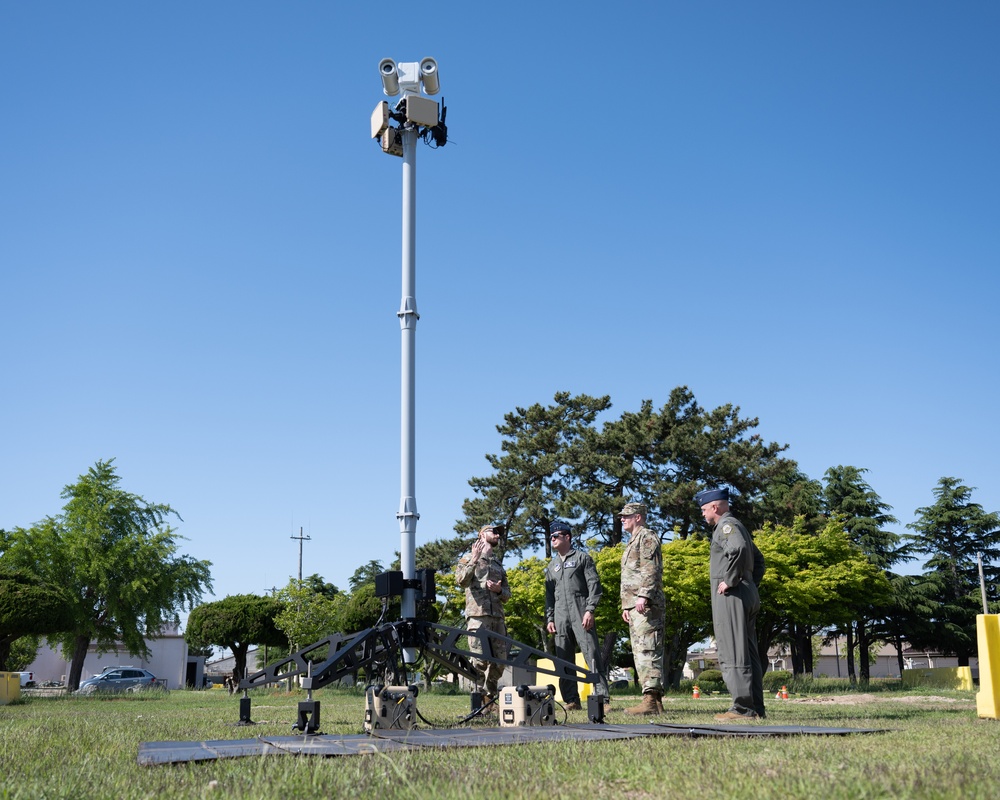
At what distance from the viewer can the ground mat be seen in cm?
416

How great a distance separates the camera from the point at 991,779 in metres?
3.03

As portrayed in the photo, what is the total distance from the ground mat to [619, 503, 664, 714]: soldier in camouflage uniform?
8.48 feet

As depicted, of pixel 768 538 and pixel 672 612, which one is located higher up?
pixel 768 538

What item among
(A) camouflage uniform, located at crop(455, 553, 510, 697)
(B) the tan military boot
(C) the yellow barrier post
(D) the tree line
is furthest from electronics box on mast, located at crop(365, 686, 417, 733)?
(D) the tree line

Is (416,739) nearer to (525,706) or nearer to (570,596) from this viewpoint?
(525,706)

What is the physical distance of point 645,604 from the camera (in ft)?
27.8

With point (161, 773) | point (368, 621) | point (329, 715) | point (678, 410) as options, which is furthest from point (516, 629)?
point (161, 773)

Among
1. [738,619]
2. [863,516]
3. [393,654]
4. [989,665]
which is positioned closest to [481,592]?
[393,654]

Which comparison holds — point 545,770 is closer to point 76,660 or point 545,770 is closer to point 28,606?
point 28,606

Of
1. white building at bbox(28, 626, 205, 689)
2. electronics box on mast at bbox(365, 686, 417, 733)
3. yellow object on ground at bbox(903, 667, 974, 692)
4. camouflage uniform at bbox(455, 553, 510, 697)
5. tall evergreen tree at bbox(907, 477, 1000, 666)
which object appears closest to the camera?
electronics box on mast at bbox(365, 686, 417, 733)

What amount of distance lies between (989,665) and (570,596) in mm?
3929

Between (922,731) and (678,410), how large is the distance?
3405cm

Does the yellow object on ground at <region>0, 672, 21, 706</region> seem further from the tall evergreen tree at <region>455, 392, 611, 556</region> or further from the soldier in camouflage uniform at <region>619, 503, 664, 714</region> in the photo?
the tall evergreen tree at <region>455, 392, 611, 556</region>

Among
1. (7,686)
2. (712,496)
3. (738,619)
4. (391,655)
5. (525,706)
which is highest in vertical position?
(712,496)
